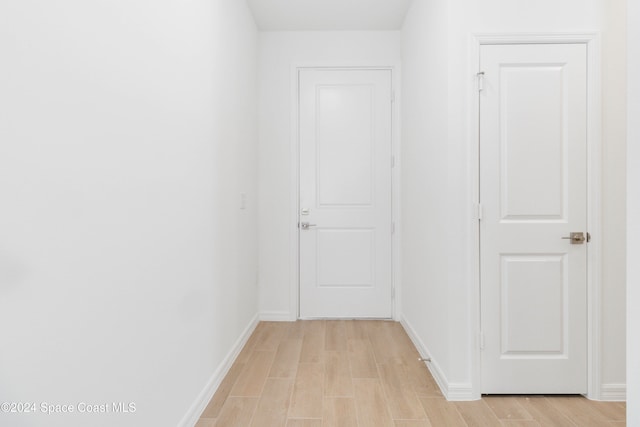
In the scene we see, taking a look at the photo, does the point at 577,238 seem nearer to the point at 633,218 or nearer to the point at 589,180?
the point at 589,180

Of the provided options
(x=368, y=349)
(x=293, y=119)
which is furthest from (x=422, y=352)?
(x=293, y=119)

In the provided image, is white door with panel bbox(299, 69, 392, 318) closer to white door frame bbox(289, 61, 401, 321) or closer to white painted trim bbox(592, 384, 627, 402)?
white door frame bbox(289, 61, 401, 321)

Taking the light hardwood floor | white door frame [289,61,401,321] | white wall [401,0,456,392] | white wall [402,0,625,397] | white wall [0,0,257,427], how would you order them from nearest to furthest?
white wall [0,0,257,427] → the light hardwood floor → white wall [402,0,625,397] → white wall [401,0,456,392] → white door frame [289,61,401,321]

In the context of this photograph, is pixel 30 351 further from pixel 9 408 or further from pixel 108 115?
pixel 108 115

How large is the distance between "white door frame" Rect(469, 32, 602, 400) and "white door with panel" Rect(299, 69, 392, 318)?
1518 mm

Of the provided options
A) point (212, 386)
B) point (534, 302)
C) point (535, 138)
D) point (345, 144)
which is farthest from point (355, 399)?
point (345, 144)

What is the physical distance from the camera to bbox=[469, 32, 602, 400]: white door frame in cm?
223

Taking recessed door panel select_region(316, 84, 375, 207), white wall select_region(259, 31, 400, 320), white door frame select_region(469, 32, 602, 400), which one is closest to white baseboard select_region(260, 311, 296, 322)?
white wall select_region(259, 31, 400, 320)

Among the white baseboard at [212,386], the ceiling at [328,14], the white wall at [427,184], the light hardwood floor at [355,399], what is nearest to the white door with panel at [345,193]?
Answer: the white wall at [427,184]

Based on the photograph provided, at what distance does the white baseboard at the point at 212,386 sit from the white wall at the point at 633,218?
1720mm

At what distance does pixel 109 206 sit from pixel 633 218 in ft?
5.06

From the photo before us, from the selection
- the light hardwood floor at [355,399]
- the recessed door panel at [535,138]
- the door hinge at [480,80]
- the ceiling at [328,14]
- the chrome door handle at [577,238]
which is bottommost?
the light hardwood floor at [355,399]

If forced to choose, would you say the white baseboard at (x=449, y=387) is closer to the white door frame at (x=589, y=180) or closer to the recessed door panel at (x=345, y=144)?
the white door frame at (x=589, y=180)

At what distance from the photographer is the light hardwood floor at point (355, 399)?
6.61ft
